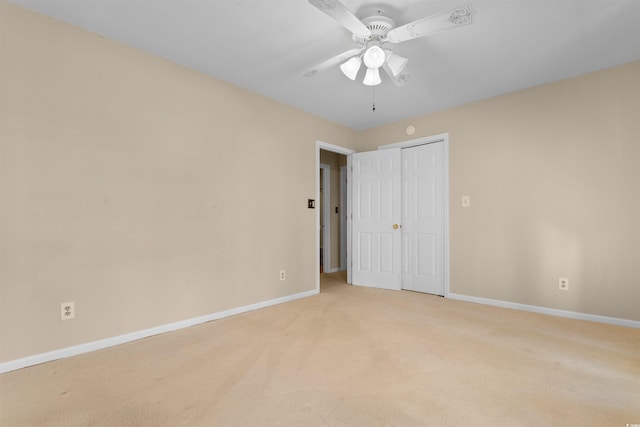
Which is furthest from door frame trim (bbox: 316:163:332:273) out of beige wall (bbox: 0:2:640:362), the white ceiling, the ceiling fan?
the ceiling fan

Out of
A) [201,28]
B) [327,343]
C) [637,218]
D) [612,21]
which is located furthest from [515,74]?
[327,343]

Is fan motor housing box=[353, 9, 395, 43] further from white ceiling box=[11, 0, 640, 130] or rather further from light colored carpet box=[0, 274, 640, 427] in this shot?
light colored carpet box=[0, 274, 640, 427]

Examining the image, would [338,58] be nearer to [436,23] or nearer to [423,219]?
[436,23]

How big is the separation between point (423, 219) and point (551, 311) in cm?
175

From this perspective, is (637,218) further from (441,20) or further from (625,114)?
(441,20)

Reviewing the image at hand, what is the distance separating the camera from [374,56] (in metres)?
2.22

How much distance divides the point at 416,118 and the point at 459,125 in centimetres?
62

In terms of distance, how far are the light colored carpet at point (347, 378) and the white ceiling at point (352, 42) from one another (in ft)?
8.05

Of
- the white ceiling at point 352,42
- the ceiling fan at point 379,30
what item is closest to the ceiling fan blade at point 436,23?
the ceiling fan at point 379,30

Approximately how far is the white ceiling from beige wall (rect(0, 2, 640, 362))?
0.78ft

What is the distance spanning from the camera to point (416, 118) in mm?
4398

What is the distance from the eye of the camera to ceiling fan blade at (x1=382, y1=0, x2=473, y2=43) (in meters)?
1.74

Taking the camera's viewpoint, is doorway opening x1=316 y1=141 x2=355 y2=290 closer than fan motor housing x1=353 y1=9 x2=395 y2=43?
No

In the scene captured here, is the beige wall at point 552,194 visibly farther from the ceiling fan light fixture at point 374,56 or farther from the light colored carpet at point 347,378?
the ceiling fan light fixture at point 374,56
